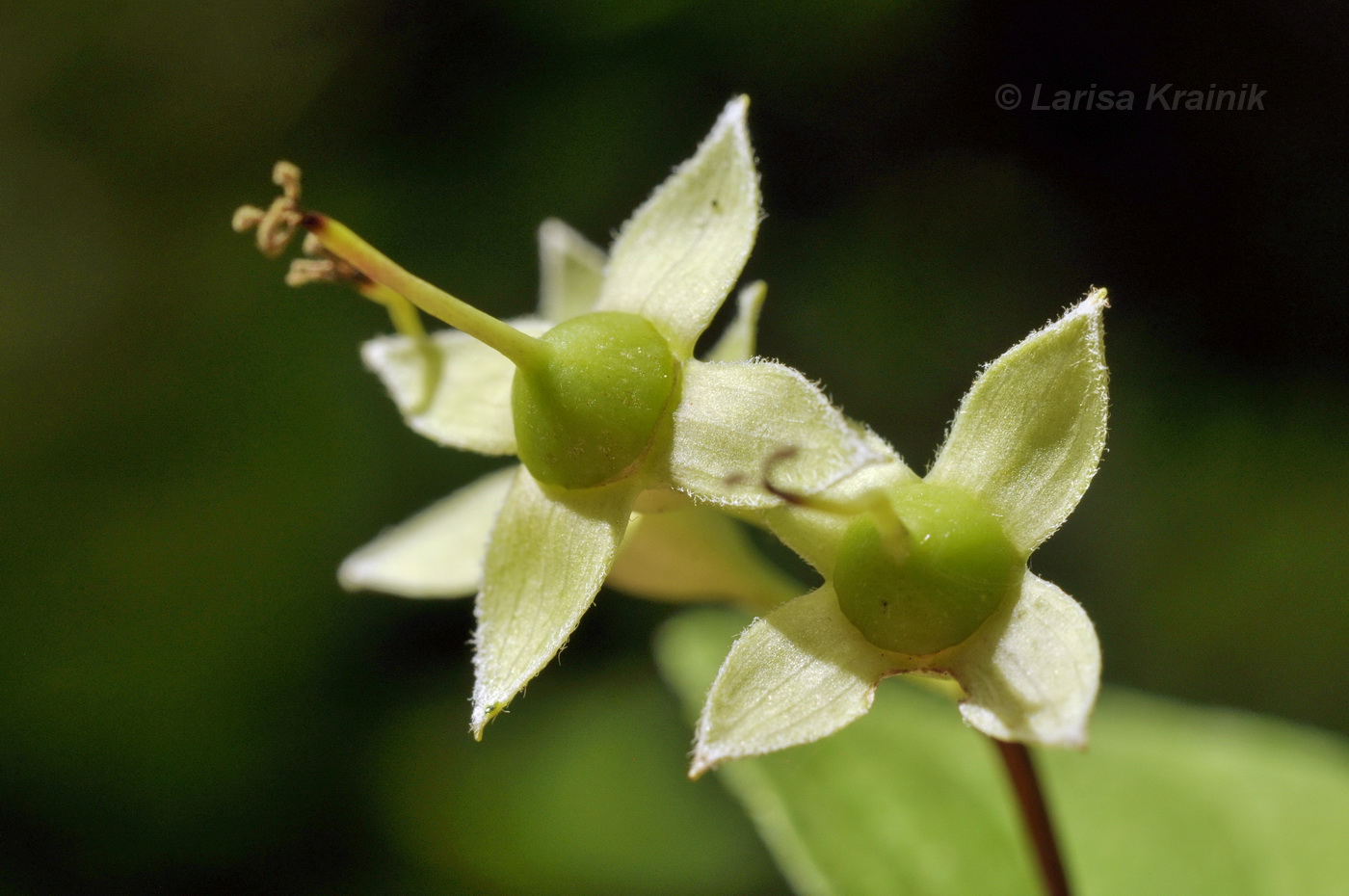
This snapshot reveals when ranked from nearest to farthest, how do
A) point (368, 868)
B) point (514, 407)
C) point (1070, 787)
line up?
point (514, 407) → point (1070, 787) → point (368, 868)

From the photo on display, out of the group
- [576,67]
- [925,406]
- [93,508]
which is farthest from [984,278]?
[93,508]

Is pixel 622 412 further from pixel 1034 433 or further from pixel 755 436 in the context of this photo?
pixel 1034 433

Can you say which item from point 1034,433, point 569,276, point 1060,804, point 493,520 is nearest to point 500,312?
point 569,276

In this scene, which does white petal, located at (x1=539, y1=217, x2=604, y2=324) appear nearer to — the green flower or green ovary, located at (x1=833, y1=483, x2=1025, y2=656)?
the green flower

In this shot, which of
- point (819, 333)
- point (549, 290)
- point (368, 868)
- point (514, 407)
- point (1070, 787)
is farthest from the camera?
point (819, 333)

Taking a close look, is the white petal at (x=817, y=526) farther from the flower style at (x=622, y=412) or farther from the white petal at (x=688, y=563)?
the white petal at (x=688, y=563)

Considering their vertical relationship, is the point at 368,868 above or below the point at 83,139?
below

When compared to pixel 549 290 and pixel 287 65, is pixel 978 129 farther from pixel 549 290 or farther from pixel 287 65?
pixel 549 290
